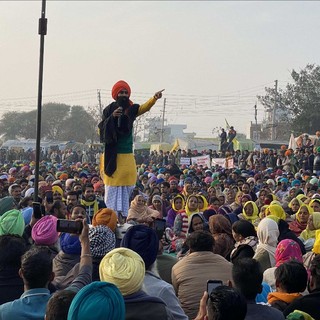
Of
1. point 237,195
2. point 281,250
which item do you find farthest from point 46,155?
point 281,250

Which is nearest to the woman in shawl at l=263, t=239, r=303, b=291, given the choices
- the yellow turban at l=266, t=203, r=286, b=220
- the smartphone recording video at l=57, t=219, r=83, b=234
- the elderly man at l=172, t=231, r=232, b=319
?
the elderly man at l=172, t=231, r=232, b=319

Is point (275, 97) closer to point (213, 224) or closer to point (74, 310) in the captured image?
point (213, 224)

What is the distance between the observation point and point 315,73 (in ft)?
144

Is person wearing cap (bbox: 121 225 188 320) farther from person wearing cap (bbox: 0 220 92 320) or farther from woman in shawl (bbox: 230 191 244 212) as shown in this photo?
woman in shawl (bbox: 230 191 244 212)

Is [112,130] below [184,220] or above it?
above

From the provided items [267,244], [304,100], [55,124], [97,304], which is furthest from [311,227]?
[55,124]

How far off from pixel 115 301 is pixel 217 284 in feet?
2.03

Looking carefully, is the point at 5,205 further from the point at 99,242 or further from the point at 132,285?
the point at 132,285

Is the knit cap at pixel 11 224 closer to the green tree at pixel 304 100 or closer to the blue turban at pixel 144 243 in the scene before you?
the blue turban at pixel 144 243

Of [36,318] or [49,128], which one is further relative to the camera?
[49,128]

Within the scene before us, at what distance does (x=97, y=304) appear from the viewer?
279 cm

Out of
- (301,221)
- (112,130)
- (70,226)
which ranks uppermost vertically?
(112,130)

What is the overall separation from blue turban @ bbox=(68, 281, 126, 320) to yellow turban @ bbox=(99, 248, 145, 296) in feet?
1.56

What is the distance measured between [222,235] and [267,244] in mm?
458
